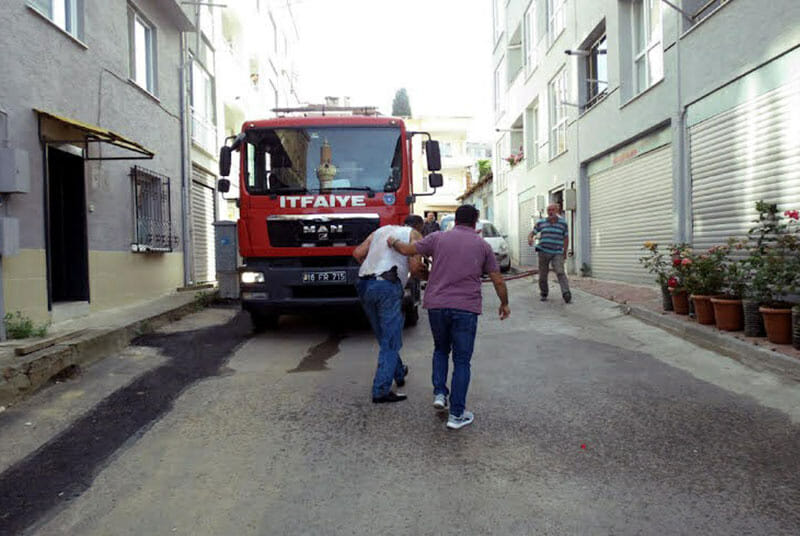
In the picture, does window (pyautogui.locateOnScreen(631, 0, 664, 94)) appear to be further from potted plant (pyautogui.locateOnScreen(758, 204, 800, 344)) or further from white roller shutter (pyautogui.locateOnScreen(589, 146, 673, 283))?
potted plant (pyautogui.locateOnScreen(758, 204, 800, 344))

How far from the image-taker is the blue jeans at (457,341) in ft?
14.8

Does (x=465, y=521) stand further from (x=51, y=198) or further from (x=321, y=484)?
(x=51, y=198)

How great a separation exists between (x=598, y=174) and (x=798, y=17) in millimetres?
7808

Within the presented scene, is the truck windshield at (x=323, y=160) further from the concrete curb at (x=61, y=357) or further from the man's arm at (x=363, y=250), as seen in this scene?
the man's arm at (x=363, y=250)

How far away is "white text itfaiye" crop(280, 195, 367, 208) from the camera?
7973mm

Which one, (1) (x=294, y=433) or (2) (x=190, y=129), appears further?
(2) (x=190, y=129)

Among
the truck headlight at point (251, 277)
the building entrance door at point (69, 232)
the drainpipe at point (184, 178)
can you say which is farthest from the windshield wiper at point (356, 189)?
the drainpipe at point (184, 178)

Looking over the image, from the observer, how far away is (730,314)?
281 inches

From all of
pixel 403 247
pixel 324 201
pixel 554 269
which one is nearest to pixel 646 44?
pixel 554 269

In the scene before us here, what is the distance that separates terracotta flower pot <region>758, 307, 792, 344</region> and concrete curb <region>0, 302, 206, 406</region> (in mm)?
6968

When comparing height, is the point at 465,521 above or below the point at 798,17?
below

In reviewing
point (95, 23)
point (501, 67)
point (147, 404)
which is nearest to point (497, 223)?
point (501, 67)

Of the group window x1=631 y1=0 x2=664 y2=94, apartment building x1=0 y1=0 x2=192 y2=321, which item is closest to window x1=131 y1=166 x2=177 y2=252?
apartment building x1=0 y1=0 x2=192 y2=321

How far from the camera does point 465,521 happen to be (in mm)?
3076
